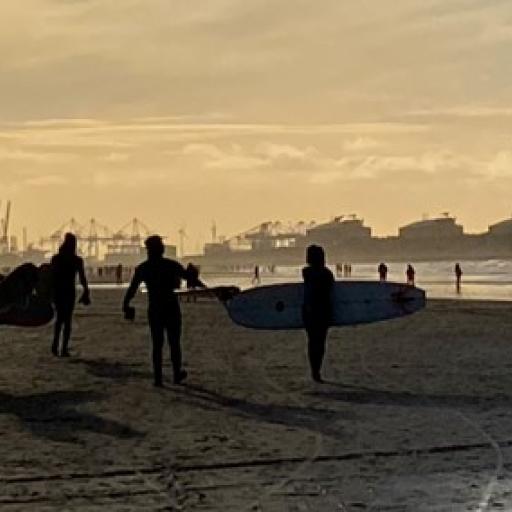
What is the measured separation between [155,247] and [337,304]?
3.63 m

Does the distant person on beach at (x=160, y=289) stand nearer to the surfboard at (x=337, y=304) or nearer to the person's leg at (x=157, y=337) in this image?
the person's leg at (x=157, y=337)

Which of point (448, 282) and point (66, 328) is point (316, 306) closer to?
point (66, 328)

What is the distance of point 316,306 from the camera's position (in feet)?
53.9

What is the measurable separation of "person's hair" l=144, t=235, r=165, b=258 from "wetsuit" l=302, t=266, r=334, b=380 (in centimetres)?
174

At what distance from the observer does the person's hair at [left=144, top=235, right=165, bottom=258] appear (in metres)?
15.7

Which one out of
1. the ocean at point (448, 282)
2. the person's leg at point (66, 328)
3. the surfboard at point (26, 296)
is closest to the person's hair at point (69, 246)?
the surfboard at point (26, 296)

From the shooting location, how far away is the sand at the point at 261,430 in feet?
29.6

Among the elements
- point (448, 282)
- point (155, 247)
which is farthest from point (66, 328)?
point (448, 282)

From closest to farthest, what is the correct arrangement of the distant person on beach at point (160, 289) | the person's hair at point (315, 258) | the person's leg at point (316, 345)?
the distant person on beach at point (160, 289) < the person's leg at point (316, 345) < the person's hair at point (315, 258)

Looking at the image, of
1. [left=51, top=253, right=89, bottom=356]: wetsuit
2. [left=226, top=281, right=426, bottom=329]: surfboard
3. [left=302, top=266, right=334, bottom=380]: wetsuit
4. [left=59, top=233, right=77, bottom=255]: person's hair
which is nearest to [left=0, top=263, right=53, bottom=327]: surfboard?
[left=51, top=253, right=89, bottom=356]: wetsuit

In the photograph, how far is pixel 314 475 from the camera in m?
9.70

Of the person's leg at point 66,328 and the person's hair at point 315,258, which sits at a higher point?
the person's hair at point 315,258

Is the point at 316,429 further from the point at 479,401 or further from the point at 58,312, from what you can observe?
the point at 58,312

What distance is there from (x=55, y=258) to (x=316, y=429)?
825 cm
